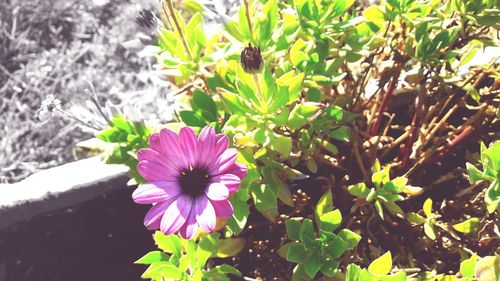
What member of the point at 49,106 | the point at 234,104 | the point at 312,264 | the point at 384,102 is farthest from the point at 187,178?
the point at 384,102

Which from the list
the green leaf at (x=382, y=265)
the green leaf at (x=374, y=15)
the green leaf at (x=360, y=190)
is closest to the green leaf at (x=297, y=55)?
the green leaf at (x=374, y=15)

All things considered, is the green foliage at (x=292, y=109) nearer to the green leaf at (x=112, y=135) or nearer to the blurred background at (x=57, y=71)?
the green leaf at (x=112, y=135)

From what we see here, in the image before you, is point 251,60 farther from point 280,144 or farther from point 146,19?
point 146,19

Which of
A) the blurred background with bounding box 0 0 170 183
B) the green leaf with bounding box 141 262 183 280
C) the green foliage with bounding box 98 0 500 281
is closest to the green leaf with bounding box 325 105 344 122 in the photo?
the green foliage with bounding box 98 0 500 281

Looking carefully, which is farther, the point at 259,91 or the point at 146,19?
the point at 146,19

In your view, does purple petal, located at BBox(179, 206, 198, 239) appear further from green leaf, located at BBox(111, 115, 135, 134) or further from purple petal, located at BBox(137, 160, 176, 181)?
green leaf, located at BBox(111, 115, 135, 134)

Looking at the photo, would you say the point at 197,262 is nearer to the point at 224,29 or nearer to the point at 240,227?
the point at 240,227

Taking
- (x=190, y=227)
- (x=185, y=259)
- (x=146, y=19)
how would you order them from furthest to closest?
(x=146, y=19) < (x=185, y=259) < (x=190, y=227)
